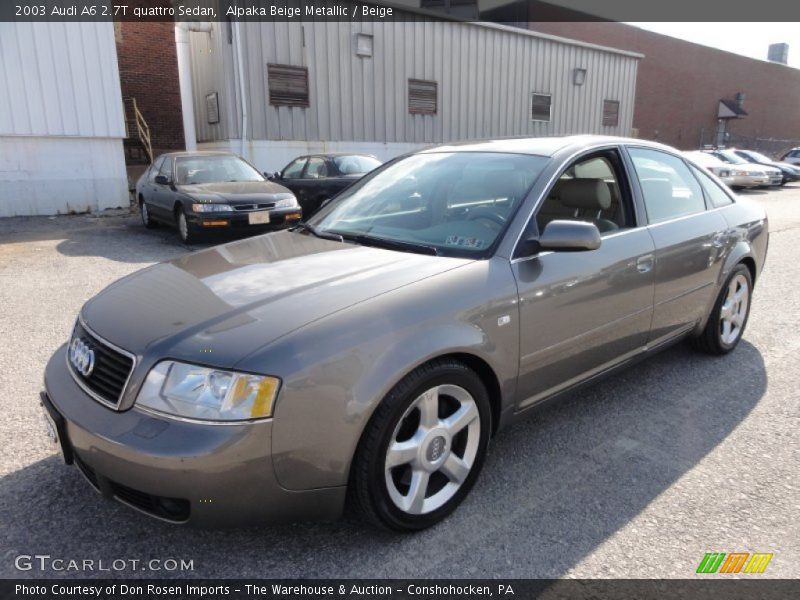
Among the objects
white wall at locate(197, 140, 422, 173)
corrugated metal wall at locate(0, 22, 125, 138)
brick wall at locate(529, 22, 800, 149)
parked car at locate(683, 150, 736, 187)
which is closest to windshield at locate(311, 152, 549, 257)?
white wall at locate(197, 140, 422, 173)

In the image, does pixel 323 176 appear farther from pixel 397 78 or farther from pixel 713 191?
pixel 713 191

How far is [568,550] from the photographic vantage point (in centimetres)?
223

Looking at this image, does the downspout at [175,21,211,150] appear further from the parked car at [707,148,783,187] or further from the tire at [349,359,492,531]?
the parked car at [707,148,783,187]

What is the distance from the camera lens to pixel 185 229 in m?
8.54

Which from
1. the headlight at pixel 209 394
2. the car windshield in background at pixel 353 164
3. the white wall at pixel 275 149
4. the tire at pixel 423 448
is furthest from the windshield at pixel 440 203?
the white wall at pixel 275 149

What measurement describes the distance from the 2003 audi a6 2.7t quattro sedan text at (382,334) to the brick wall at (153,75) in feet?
56.6

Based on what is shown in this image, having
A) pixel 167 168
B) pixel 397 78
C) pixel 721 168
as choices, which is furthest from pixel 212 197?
pixel 721 168

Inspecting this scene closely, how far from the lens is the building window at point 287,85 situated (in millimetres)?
14000

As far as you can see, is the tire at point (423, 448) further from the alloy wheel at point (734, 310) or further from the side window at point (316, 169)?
the side window at point (316, 169)

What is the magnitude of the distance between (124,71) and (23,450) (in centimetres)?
1789

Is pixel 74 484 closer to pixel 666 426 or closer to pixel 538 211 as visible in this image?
pixel 538 211

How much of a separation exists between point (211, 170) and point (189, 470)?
844cm

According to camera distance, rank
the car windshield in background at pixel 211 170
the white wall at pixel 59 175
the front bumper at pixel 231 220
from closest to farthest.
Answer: the front bumper at pixel 231 220
the car windshield in background at pixel 211 170
the white wall at pixel 59 175

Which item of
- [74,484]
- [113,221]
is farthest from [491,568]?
[113,221]
